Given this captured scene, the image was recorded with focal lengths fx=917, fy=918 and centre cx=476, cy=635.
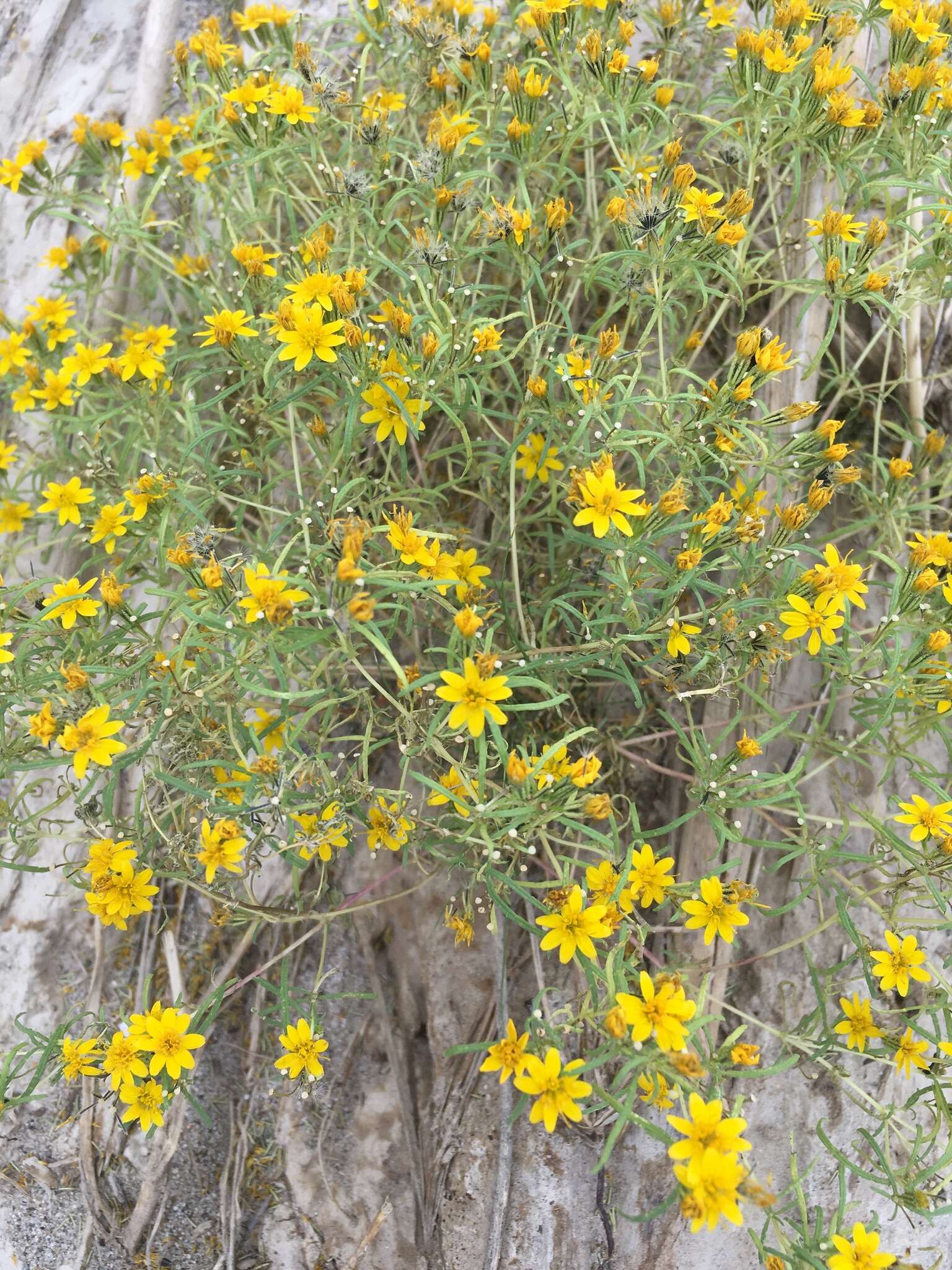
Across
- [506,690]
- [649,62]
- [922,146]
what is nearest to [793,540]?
[506,690]

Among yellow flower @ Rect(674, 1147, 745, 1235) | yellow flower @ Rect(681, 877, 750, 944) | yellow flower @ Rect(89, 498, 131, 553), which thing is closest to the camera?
yellow flower @ Rect(674, 1147, 745, 1235)

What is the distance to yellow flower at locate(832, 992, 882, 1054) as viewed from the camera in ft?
6.02

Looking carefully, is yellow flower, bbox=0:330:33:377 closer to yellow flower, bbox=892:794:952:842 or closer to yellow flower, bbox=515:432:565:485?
yellow flower, bbox=515:432:565:485

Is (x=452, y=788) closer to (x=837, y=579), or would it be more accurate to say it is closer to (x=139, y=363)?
(x=837, y=579)

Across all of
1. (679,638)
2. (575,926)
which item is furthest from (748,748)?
(575,926)

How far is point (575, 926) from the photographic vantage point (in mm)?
1724

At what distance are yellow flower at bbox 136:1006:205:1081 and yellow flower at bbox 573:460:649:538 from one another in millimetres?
1254

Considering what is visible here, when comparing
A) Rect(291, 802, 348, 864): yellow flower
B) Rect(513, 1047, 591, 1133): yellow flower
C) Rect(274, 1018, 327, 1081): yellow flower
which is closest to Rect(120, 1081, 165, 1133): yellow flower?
Rect(274, 1018, 327, 1081): yellow flower

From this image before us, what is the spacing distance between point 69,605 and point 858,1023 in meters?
1.82

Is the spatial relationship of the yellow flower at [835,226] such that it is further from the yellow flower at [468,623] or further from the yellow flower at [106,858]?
the yellow flower at [106,858]

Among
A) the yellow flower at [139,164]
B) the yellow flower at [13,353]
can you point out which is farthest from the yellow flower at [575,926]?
the yellow flower at [139,164]

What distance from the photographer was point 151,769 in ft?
6.45

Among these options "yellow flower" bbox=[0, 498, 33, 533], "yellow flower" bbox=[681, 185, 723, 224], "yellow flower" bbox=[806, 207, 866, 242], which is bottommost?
"yellow flower" bbox=[0, 498, 33, 533]

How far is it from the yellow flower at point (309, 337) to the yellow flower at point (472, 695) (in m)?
0.69
